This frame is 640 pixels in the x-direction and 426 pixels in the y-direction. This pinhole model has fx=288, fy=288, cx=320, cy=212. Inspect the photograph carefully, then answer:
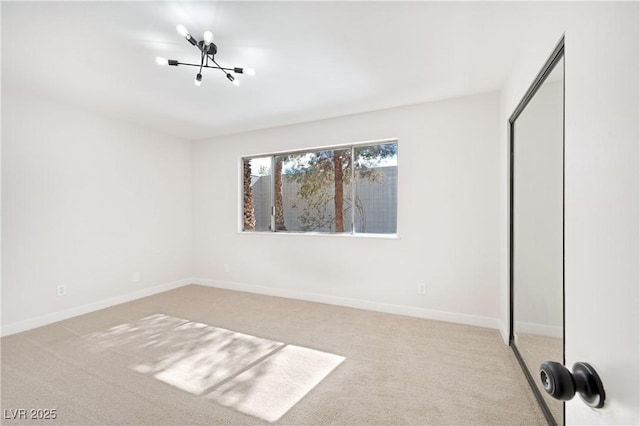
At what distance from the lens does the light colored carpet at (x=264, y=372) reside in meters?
1.78

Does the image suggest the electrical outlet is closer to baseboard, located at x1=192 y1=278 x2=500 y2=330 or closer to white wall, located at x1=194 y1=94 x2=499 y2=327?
baseboard, located at x1=192 y1=278 x2=500 y2=330

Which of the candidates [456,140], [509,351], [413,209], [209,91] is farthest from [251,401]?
[456,140]

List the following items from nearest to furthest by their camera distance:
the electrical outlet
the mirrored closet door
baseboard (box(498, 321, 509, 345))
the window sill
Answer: the mirrored closet door → baseboard (box(498, 321, 509, 345)) → the electrical outlet → the window sill

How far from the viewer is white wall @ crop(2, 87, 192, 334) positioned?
9.89ft

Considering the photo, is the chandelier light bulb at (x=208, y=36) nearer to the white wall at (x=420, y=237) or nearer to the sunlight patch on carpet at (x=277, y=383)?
the white wall at (x=420, y=237)

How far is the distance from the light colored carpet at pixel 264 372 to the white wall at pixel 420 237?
0.35 metres

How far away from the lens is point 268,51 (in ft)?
7.38

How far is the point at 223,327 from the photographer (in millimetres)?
3121

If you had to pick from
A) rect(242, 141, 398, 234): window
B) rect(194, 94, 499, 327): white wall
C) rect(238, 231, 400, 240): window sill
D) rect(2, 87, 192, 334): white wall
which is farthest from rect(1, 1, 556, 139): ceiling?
rect(238, 231, 400, 240): window sill

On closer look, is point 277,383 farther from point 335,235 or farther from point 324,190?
point 324,190

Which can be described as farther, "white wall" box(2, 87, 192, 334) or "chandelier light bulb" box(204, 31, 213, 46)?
"white wall" box(2, 87, 192, 334)

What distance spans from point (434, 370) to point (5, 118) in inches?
185

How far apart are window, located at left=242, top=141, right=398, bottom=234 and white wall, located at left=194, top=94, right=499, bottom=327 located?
0.57 ft

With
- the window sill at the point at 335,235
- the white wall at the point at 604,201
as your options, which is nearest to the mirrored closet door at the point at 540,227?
the white wall at the point at 604,201
